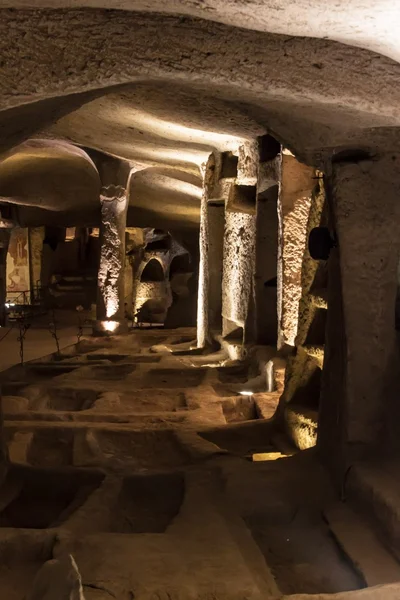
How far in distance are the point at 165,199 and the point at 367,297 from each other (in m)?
12.8

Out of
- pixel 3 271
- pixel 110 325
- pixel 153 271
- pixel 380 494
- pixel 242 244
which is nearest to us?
pixel 380 494

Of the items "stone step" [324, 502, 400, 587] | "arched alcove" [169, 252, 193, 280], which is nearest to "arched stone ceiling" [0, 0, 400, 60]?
"stone step" [324, 502, 400, 587]

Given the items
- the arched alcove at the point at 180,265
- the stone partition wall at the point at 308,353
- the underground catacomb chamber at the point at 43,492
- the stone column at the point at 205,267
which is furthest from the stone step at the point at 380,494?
the arched alcove at the point at 180,265

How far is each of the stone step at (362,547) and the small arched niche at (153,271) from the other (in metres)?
17.0

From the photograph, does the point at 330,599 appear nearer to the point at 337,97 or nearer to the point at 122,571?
the point at 122,571

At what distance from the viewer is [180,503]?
12.6 ft

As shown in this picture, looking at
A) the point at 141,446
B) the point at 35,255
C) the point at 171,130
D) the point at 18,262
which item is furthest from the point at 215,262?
the point at 18,262

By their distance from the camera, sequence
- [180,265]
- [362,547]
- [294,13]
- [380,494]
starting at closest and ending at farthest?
[294,13], [362,547], [380,494], [180,265]

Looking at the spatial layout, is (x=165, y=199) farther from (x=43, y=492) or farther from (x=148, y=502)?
(x=148, y=502)

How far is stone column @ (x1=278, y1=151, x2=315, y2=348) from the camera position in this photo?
667 centimetres

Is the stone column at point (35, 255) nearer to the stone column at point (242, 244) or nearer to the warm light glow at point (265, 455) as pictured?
the stone column at point (242, 244)

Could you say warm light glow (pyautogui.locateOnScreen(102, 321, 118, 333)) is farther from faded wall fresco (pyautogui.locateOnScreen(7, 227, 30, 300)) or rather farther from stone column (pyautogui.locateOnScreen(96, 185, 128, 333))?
faded wall fresco (pyautogui.locateOnScreen(7, 227, 30, 300))

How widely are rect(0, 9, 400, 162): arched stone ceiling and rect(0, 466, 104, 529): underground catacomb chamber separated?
246 cm

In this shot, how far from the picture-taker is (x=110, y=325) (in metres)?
13.1
